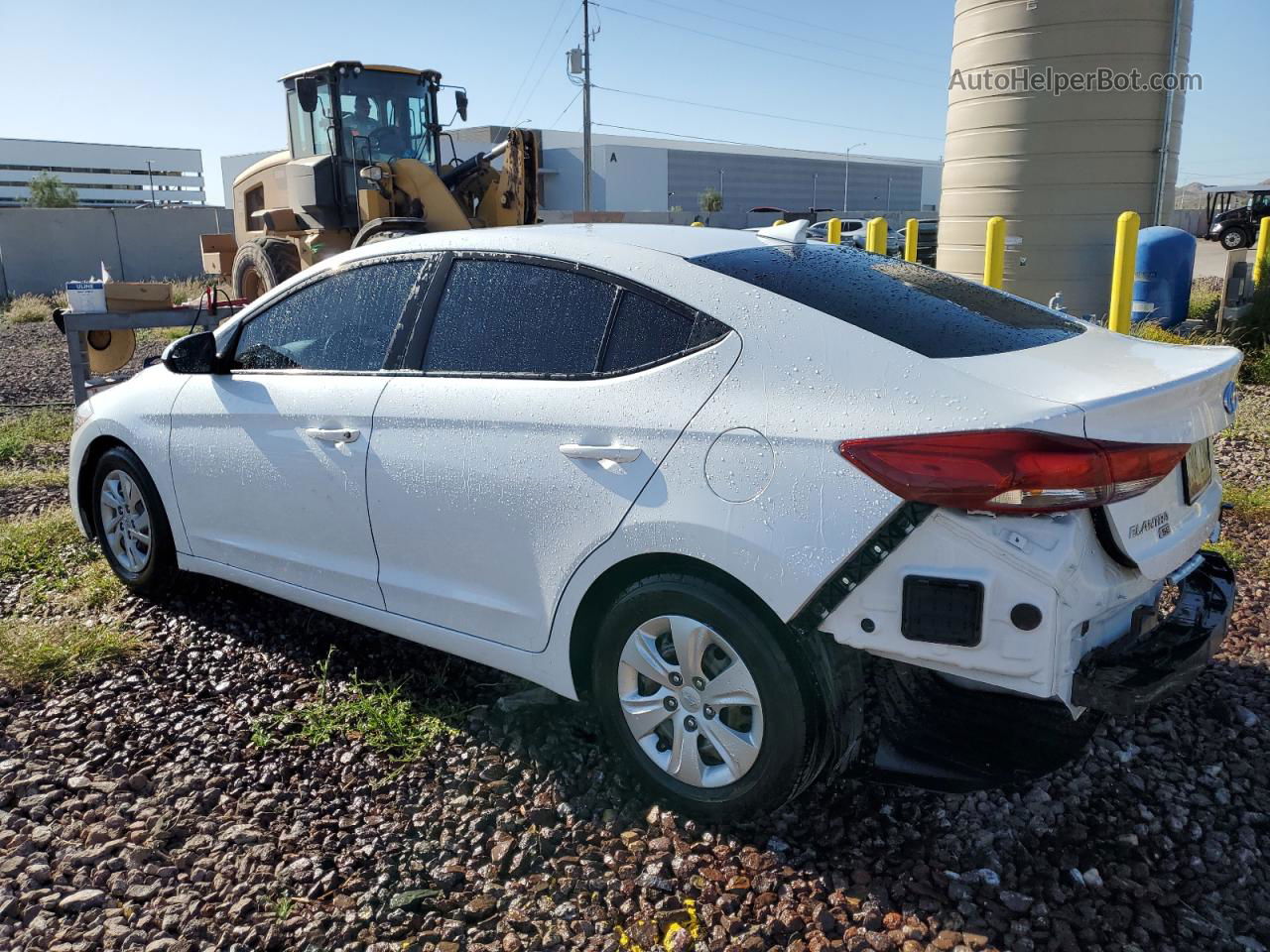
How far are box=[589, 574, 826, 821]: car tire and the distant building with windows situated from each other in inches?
4740

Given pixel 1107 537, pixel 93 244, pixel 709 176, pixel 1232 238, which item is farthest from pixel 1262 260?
pixel 709 176

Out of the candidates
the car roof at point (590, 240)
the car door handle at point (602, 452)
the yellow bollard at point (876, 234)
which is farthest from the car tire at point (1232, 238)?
the car door handle at point (602, 452)

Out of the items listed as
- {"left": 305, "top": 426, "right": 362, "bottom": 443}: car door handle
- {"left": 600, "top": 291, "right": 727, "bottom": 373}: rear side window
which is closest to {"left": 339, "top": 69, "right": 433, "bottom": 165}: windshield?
{"left": 305, "top": 426, "right": 362, "bottom": 443}: car door handle

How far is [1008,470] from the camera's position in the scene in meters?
2.31

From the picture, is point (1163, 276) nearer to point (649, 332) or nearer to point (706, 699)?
point (649, 332)

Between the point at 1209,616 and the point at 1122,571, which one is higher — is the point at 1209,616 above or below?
below

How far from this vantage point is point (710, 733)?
2781 millimetres

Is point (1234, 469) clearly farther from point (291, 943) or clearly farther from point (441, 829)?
point (291, 943)

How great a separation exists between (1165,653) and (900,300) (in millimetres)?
1195

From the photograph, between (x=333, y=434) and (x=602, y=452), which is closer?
(x=602, y=452)

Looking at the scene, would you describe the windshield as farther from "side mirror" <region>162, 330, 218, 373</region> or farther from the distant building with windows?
the distant building with windows

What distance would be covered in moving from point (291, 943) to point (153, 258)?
1527 inches

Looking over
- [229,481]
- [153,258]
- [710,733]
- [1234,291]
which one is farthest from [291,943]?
[153,258]

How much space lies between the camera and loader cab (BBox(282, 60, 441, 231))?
12.1m
